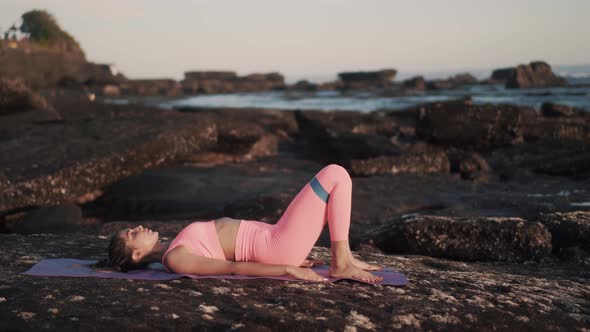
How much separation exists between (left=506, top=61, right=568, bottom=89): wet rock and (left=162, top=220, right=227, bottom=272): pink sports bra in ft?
189

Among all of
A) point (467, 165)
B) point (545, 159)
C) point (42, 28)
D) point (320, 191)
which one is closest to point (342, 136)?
point (467, 165)

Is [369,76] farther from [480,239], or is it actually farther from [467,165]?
[480,239]

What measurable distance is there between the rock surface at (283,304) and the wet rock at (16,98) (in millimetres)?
10545

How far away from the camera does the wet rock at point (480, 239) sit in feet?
19.2

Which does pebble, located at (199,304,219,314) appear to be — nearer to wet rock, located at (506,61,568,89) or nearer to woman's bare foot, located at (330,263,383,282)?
woman's bare foot, located at (330,263,383,282)

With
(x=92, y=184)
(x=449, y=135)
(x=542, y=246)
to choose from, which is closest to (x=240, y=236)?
(x=542, y=246)

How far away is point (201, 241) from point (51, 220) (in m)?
4.77

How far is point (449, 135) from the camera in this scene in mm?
15516

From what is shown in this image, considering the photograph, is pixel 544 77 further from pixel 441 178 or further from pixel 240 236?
pixel 240 236

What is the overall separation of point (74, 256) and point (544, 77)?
199ft

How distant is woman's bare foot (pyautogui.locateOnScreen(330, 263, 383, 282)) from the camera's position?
3814mm

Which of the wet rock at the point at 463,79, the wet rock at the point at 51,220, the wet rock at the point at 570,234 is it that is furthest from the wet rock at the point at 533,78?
the wet rock at the point at 51,220

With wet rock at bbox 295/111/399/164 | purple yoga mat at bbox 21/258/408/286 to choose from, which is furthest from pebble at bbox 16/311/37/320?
wet rock at bbox 295/111/399/164

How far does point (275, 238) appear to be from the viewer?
4020 millimetres
